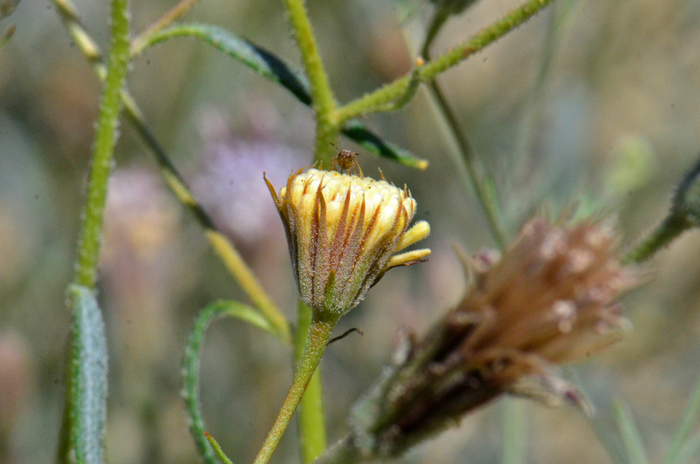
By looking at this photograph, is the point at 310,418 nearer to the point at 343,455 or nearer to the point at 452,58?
the point at 343,455

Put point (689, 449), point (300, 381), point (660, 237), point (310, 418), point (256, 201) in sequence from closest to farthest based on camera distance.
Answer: point (300, 381) < point (310, 418) < point (660, 237) < point (689, 449) < point (256, 201)

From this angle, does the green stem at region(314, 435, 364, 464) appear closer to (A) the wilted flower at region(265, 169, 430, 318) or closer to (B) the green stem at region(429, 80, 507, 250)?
(A) the wilted flower at region(265, 169, 430, 318)

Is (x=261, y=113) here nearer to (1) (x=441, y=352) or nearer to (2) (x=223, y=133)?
(2) (x=223, y=133)

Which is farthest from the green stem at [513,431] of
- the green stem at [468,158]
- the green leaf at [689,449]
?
the green stem at [468,158]

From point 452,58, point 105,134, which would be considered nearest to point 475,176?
point 452,58

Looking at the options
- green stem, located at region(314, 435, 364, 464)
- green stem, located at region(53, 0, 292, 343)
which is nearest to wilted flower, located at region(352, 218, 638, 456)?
green stem, located at region(314, 435, 364, 464)

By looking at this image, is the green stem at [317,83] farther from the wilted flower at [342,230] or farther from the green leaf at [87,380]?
the green leaf at [87,380]
